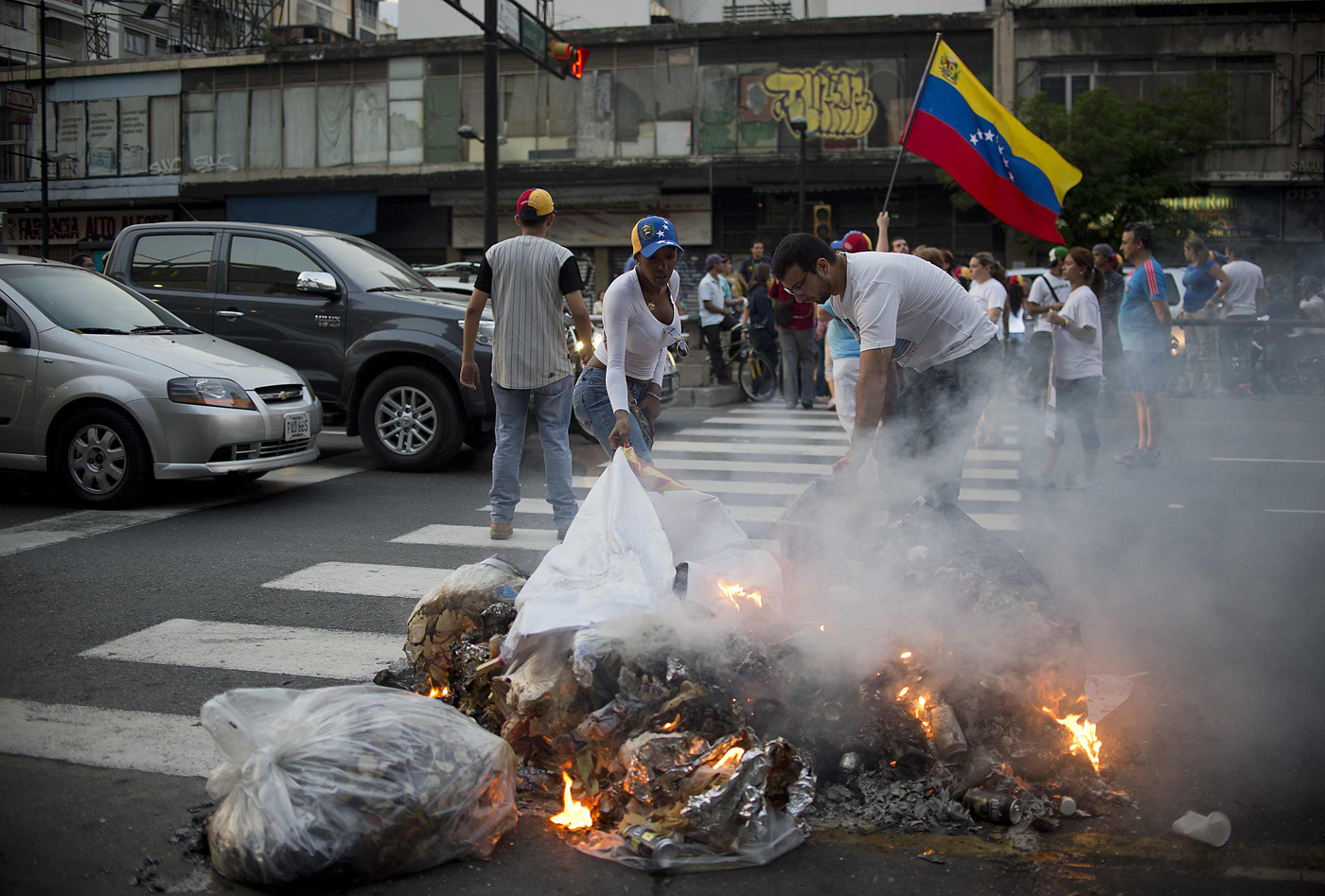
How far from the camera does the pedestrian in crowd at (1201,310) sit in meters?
12.9

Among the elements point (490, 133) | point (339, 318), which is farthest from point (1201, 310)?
point (339, 318)

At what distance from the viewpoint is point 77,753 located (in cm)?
328

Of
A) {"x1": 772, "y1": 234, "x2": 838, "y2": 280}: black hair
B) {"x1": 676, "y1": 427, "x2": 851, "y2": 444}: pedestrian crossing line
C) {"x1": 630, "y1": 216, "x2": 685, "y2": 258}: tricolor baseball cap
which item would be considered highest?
{"x1": 630, "y1": 216, "x2": 685, "y2": 258}: tricolor baseball cap

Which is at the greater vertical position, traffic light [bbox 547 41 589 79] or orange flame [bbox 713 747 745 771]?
traffic light [bbox 547 41 589 79]

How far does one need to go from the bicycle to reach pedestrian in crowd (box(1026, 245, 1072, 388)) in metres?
3.38

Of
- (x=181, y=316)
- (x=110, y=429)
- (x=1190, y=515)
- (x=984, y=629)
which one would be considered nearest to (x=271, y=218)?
(x=181, y=316)

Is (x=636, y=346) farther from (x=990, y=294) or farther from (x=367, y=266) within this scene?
(x=990, y=294)

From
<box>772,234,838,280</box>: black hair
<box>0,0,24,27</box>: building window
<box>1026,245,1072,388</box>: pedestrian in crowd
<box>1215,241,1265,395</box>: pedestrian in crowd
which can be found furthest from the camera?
<box>0,0,24,27</box>: building window

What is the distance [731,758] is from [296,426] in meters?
5.39

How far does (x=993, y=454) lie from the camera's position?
958cm

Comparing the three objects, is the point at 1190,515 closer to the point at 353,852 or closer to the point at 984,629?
the point at 984,629

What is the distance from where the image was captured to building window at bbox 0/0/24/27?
1391 inches

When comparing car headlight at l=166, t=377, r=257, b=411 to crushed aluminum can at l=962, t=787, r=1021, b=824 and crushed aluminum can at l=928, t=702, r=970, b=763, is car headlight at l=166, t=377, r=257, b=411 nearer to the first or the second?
crushed aluminum can at l=928, t=702, r=970, b=763

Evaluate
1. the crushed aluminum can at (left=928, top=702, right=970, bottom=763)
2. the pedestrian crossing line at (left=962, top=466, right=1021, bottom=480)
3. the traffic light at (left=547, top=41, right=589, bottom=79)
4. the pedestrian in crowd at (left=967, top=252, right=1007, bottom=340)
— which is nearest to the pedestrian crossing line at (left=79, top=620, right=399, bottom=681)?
the crushed aluminum can at (left=928, top=702, right=970, bottom=763)
